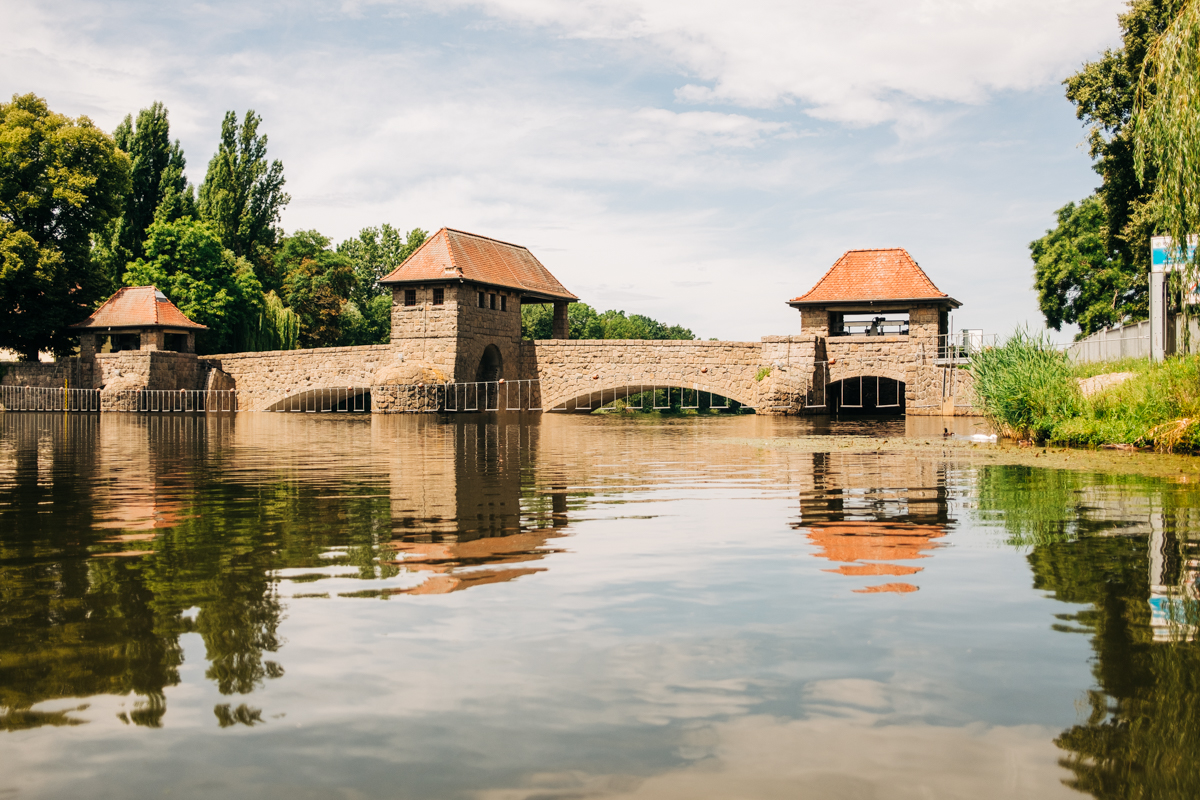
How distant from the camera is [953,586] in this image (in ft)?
15.6

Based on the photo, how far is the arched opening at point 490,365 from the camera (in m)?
41.6

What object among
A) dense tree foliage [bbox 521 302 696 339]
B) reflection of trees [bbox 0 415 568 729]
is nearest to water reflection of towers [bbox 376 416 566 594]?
reflection of trees [bbox 0 415 568 729]

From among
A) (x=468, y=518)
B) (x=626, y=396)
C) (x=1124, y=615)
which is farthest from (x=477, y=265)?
(x=1124, y=615)

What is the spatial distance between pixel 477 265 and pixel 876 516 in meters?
35.5

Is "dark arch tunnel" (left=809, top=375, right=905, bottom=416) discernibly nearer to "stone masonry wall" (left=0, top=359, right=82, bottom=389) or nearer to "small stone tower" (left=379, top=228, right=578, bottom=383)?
"small stone tower" (left=379, top=228, right=578, bottom=383)

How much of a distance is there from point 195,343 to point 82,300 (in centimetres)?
544

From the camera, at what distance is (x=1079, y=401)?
15.8 metres

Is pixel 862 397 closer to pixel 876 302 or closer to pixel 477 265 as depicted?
pixel 876 302

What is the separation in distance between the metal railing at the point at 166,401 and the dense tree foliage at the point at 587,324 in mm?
40650

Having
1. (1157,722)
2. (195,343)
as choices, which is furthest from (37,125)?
(1157,722)

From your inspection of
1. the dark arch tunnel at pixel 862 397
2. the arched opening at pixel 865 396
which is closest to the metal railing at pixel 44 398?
the dark arch tunnel at pixel 862 397

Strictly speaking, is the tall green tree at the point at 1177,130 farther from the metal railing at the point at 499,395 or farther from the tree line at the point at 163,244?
the tree line at the point at 163,244

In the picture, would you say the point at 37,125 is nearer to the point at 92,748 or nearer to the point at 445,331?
the point at 445,331

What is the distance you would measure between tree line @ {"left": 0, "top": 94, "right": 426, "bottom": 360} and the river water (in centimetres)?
4115
